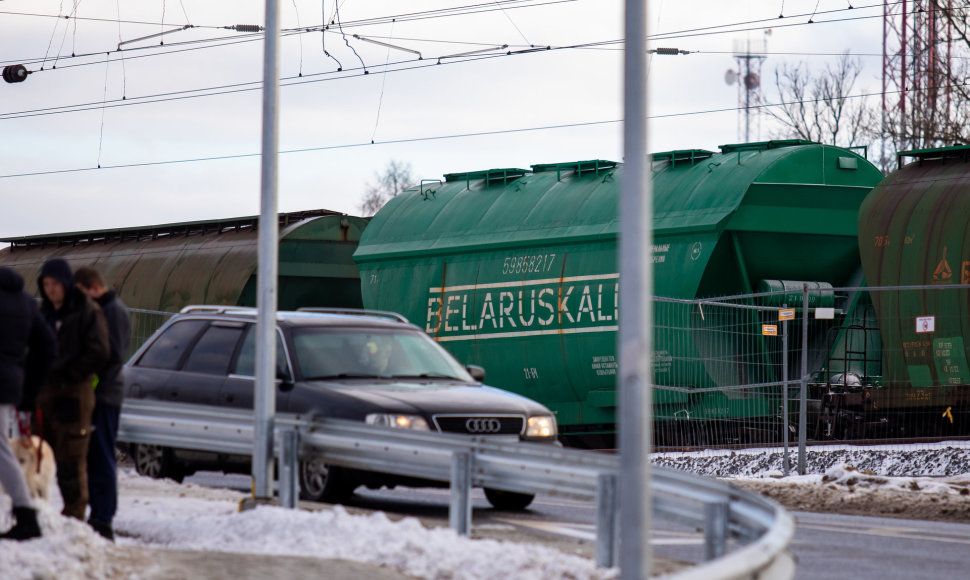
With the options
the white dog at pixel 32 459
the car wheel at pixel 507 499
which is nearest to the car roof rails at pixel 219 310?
the car wheel at pixel 507 499

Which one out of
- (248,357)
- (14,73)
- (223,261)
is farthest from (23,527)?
(14,73)

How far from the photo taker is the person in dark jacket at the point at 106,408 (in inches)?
348

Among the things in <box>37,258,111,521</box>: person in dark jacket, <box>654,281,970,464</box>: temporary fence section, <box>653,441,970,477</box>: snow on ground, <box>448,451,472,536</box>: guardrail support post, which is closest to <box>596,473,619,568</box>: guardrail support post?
<box>448,451,472,536</box>: guardrail support post

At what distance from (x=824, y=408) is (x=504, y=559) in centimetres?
1111

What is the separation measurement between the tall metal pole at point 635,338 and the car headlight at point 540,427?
20.0 ft

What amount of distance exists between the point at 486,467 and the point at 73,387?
2.57 metres

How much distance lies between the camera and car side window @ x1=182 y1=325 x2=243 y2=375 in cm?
1254

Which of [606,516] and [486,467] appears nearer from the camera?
[606,516]

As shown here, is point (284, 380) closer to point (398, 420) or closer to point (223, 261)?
point (398, 420)

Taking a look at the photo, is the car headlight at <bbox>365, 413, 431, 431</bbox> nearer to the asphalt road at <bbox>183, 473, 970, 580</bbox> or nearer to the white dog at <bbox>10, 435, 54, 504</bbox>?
the asphalt road at <bbox>183, 473, 970, 580</bbox>

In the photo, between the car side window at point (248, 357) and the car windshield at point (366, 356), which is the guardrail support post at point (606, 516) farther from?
the car side window at point (248, 357)

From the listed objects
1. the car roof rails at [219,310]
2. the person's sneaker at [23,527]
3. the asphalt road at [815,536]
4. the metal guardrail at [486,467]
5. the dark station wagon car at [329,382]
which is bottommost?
the asphalt road at [815,536]

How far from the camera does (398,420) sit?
11062 mm

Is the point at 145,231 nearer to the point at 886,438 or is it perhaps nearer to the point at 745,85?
the point at 886,438
